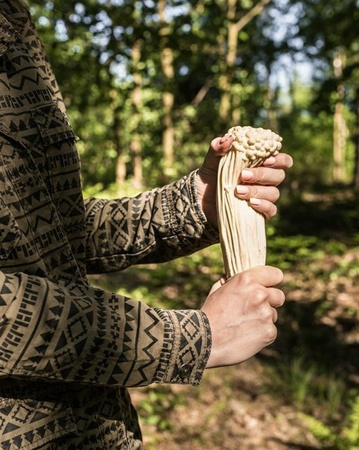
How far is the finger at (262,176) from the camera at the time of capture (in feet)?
3.99

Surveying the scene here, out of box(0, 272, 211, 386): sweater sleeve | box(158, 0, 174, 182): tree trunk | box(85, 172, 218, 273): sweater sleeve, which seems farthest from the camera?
box(158, 0, 174, 182): tree trunk

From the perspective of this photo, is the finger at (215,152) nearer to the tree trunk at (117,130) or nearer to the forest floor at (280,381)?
the forest floor at (280,381)

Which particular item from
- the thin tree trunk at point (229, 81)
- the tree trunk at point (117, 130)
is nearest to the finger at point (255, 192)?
the tree trunk at point (117, 130)

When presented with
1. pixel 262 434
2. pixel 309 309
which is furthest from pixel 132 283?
pixel 262 434

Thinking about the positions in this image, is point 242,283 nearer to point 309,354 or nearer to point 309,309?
point 309,354

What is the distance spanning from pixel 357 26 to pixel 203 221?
707 centimetres

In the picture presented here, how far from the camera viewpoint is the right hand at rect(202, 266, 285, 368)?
0.98m

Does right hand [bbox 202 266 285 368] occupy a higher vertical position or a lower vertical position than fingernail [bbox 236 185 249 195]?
lower

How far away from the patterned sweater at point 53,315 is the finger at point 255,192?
1.13ft

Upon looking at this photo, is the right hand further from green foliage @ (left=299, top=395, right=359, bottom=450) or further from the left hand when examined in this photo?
green foliage @ (left=299, top=395, right=359, bottom=450)

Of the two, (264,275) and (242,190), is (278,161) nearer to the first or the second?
(242,190)

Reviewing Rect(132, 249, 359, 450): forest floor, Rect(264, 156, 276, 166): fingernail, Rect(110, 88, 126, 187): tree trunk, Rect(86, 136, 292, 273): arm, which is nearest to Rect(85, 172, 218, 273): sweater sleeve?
Rect(86, 136, 292, 273): arm

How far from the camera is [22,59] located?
3.58 ft

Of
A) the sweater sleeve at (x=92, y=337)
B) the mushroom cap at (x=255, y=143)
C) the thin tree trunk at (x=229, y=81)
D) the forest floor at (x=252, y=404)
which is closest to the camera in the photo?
the sweater sleeve at (x=92, y=337)
